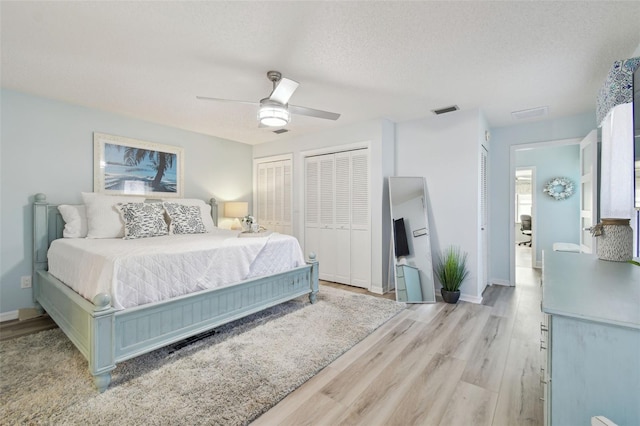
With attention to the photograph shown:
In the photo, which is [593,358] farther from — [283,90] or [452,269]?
[452,269]

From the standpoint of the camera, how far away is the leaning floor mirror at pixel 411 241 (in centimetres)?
359

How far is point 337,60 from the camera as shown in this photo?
2348 mm

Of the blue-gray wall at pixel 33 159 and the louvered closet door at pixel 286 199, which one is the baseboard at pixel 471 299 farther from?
the blue-gray wall at pixel 33 159

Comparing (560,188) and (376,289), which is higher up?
(560,188)

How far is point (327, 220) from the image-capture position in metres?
4.51

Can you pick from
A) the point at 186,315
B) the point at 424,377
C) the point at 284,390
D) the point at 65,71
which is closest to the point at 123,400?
the point at 186,315

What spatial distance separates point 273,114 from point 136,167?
2.57 meters

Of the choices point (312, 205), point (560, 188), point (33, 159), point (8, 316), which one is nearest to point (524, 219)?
point (560, 188)

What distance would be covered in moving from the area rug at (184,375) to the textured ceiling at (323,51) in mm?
2320

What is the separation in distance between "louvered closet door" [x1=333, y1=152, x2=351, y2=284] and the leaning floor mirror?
0.67 metres

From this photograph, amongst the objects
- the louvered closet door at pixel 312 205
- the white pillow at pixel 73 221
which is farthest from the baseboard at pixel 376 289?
the white pillow at pixel 73 221

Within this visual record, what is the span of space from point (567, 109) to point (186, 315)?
4685mm

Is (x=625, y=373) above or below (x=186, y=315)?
above

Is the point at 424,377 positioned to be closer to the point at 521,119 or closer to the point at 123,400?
the point at 123,400
